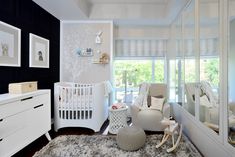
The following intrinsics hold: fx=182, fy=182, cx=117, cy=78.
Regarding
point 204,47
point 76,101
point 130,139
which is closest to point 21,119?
point 76,101

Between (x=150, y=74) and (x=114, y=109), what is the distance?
1.85m

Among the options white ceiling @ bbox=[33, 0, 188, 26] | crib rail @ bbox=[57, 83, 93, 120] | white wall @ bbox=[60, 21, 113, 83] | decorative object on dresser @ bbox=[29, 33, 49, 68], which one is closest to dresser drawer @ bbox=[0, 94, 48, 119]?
crib rail @ bbox=[57, 83, 93, 120]

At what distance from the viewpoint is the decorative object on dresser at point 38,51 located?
3148mm

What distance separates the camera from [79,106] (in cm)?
344

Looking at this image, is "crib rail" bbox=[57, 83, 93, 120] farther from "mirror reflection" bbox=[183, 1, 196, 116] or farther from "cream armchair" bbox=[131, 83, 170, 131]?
"mirror reflection" bbox=[183, 1, 196, 116]

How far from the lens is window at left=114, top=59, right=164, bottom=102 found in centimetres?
487

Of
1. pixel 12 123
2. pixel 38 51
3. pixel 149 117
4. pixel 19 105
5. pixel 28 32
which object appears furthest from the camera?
pixel 38 51

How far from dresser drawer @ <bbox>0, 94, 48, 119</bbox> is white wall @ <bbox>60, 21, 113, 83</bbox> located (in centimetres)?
160

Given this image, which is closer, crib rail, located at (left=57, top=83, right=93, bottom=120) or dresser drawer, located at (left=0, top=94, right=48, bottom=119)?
dresser drawer, located at (left=0, top=94, right=48, bottom=119)

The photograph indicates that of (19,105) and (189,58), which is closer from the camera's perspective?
(19,105)

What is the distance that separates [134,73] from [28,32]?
9.03 ft

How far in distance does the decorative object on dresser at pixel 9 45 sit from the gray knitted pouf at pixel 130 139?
1.86 metres

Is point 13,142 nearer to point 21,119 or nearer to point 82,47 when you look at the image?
point 21,119

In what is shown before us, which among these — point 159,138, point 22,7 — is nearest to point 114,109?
point 159,138
